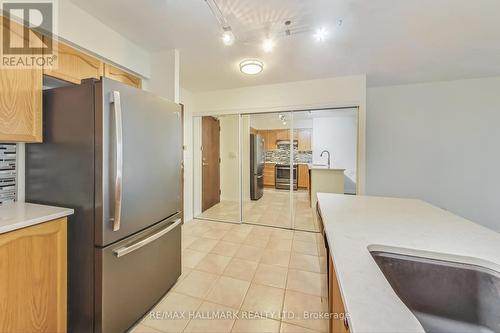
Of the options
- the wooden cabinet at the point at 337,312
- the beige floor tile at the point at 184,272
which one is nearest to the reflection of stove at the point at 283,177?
the beige floor tile at the point at 184,272

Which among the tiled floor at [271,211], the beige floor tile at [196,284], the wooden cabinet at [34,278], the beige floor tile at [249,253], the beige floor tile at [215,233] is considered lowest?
the beige floor tile at [196,284]

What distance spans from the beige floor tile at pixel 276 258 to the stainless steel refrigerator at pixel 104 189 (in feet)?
3.96

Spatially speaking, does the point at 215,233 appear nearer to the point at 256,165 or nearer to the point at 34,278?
the point at 256,165

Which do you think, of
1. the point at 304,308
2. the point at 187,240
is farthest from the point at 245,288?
the point at 187,240

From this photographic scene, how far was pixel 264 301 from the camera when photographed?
169 centimetres

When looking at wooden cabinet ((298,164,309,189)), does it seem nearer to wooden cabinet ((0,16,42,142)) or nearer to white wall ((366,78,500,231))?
white wall ((366,78,500,231))

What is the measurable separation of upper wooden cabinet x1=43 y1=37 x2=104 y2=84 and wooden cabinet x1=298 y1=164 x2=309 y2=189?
3600 millimetres

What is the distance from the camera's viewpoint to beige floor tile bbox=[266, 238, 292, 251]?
2652 mm

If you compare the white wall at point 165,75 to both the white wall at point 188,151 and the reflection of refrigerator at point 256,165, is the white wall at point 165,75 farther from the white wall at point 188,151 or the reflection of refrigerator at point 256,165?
the reflection of refrigerator at point 256,165

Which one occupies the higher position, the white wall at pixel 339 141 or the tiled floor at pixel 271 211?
the white wall at pixel 339 141

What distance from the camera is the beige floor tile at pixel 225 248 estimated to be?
2.49m

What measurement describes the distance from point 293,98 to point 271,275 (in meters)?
2.57

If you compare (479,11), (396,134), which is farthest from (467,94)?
(479,11)

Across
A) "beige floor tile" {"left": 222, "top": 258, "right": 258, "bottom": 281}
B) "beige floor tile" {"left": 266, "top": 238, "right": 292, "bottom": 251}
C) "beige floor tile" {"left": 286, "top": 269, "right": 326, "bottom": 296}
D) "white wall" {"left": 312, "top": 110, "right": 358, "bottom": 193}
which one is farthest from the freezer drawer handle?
"white wall" {"left": 312, "top": 110, "right": 358, "bottom": 193}
